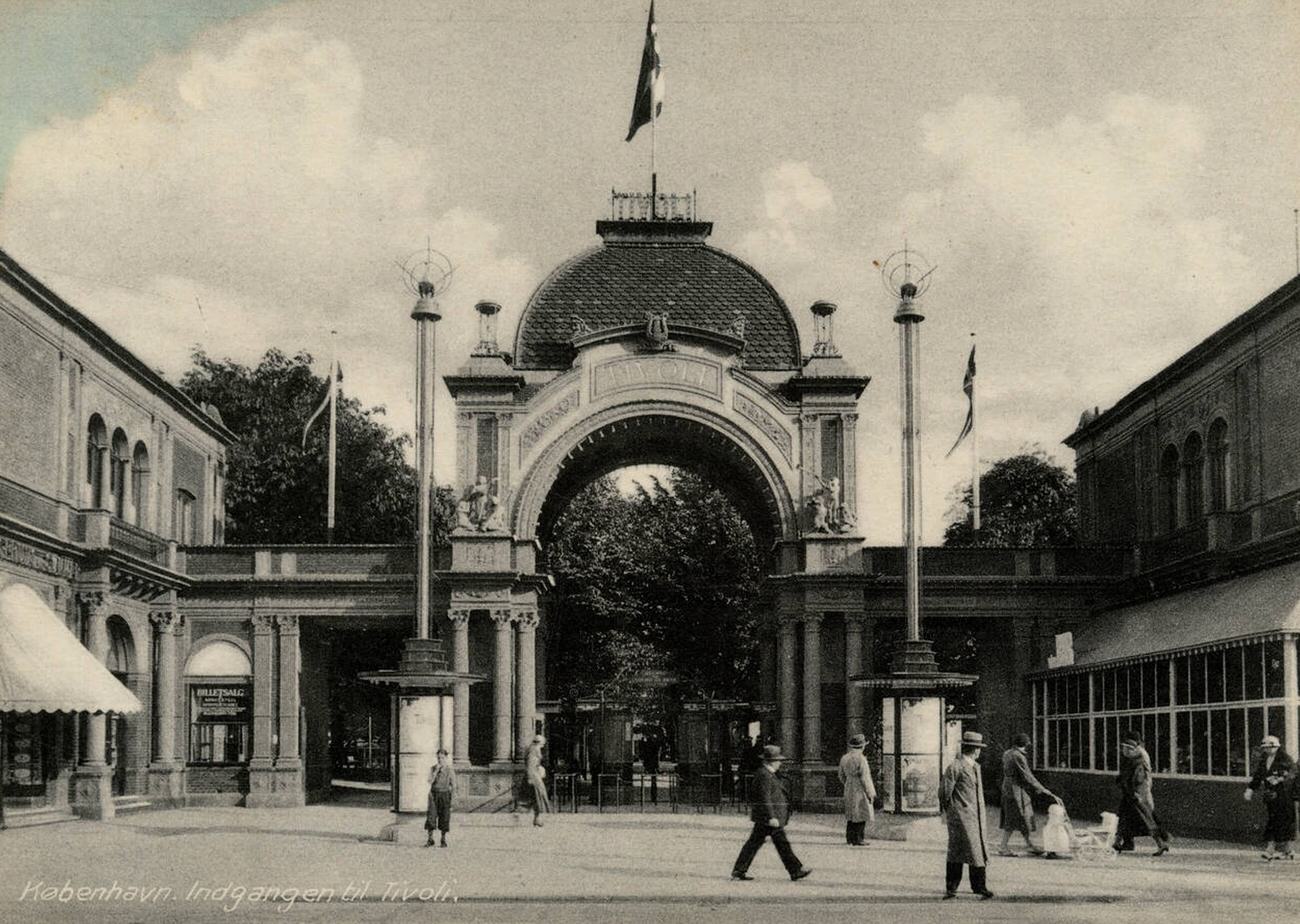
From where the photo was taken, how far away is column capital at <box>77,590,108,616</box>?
1097 inches

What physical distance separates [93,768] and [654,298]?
15.7 m

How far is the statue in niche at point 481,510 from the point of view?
32188 mm

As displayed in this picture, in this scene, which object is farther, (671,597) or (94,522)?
(671,597)

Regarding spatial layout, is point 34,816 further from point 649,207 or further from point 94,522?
point 649,207

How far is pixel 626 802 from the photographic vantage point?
107 feet

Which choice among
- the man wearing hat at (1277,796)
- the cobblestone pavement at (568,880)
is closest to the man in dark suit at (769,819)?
the cobblestone pavement at (568,880)

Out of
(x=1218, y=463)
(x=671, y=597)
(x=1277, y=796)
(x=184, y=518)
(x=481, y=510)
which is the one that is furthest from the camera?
(x=671, y=597)

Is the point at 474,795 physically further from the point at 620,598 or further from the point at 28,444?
the point at 620,598

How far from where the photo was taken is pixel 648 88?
3170cm

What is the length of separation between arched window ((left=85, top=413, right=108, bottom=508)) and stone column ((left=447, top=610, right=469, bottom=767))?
749 centimetres

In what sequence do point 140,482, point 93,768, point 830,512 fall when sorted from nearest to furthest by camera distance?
point 93,768
point 830,512
point 140,482

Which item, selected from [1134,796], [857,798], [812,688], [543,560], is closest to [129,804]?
[543,560]

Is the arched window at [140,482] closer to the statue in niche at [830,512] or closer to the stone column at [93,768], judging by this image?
the stone column at [93,768]

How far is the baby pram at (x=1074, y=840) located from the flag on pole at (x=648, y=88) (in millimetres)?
17815
